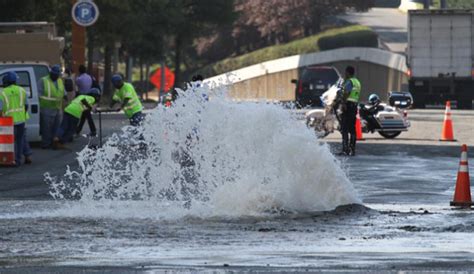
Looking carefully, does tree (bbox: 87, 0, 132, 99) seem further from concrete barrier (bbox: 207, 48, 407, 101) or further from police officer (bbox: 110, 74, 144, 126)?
police officer (bbox: 110, 74, 144, 126)

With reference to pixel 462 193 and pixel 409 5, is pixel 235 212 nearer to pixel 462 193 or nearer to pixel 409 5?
pixel 462 193

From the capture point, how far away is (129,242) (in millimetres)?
14445

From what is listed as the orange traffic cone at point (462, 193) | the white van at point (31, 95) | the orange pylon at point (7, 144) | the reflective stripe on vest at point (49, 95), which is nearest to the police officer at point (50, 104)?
the reflective stripe on vest at point (49, 95)

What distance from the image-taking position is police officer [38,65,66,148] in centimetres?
3206

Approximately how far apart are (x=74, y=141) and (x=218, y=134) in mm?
17238

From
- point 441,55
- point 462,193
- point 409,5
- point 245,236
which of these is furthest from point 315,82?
point 409,5

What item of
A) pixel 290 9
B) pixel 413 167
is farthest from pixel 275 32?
pixel 413 167

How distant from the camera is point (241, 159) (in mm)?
17875

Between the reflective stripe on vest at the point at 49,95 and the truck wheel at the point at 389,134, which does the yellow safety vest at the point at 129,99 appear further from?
the truck wheel at the point at 389,134

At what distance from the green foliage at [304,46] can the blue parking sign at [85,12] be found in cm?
5311

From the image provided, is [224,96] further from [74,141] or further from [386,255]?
[74,141]

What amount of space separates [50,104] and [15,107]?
198 inches

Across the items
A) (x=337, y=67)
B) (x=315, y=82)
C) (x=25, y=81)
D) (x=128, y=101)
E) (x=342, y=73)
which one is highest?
(x=25, y=81)

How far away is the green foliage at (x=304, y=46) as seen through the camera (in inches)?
3607
